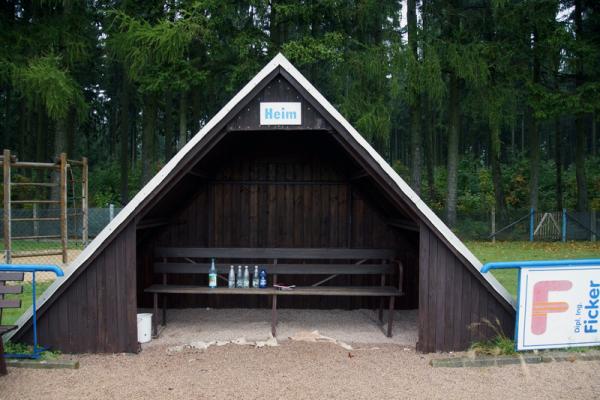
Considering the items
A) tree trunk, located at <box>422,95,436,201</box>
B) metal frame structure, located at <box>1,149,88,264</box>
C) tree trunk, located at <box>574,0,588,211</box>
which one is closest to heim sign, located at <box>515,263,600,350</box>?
metal frame structure, located at <box>1,149,88,264</box>

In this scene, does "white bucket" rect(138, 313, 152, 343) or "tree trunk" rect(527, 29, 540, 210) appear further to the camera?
"tree trunk" rect(527, 29, 540, 210)

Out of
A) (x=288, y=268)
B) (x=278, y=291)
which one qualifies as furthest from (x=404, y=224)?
(x=278, y=291)

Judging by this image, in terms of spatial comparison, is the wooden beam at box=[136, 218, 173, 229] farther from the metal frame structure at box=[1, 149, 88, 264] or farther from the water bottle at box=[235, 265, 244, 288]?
the metal frame structure at box=[1, 149, 88, 264]

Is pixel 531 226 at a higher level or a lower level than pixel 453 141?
lower

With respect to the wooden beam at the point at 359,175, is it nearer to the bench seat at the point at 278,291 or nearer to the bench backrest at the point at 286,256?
the bench backrest at the point at 286,256

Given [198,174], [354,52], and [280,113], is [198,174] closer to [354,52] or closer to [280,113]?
[280,113]

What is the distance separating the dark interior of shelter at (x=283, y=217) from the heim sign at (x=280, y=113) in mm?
2848

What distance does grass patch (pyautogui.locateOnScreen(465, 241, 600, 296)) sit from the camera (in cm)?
1479

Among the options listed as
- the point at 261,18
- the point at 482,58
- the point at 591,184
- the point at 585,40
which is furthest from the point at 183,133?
the point at 591,184

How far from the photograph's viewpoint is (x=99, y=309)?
6.57 m

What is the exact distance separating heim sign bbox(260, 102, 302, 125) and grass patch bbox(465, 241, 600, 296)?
308 inches

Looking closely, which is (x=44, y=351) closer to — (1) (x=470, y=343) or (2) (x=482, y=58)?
(1) (x=470, y=343)

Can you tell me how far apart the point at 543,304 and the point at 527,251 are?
11146mm

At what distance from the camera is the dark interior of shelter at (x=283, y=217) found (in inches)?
372
